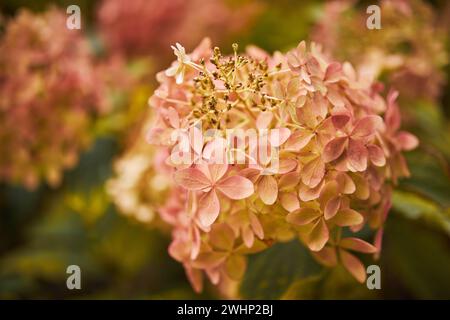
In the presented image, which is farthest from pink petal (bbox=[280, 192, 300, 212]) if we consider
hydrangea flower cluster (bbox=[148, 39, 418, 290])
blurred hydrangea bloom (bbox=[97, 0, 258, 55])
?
blurred hydrangea bloom (bbox=[97, 0, 258, 55])

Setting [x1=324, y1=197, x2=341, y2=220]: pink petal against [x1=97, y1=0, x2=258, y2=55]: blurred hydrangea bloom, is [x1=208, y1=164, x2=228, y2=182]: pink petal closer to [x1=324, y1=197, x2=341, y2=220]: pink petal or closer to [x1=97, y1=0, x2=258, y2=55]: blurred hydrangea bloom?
[x1=324, y1=197, x2=341, y2=220]: pink petal

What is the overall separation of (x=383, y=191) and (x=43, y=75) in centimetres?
60

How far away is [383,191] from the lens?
60 centimetres

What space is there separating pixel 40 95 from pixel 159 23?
1.50 feet

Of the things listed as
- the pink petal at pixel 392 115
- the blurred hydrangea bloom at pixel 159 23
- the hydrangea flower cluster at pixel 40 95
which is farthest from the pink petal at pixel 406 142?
the blurred hydrangea bloom at pixel 159 23

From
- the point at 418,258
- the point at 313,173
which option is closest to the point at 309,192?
the point at 313,173

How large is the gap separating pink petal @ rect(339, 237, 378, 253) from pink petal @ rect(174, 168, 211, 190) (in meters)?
0.16

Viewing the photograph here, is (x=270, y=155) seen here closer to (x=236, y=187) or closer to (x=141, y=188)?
(x=236, y=187)

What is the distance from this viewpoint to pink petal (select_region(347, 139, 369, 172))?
537mm

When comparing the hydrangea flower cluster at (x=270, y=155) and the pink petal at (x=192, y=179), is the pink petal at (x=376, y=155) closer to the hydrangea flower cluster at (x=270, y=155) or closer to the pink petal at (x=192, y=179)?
the hydrangea flower cluster at (x=270, y=155)

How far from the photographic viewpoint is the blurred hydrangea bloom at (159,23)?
4.27ft
